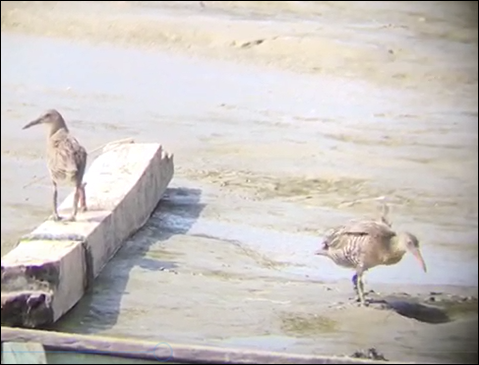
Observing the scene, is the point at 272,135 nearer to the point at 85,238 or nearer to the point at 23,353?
the point at 85,238

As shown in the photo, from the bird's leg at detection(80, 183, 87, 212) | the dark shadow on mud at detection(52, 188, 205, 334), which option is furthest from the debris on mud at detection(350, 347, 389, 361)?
the bird's leg at detection(80, 183, 87, 212)

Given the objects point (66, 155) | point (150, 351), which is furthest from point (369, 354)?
point (66, 155)

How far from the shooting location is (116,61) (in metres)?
2.40

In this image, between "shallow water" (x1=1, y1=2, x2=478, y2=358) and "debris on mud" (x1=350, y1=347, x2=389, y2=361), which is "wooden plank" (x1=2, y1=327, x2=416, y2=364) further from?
"shallow water" (x1=1, y1=2, x2=478, y2=358)

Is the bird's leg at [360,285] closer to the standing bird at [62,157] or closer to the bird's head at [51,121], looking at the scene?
the standing bird at [62,157]

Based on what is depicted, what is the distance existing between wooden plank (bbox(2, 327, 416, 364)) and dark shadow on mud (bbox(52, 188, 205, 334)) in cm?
4

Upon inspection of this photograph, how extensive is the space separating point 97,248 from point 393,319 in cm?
78

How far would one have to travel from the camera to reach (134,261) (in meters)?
2.38

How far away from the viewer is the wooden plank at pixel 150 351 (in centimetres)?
228

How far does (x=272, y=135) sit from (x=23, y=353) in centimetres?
83

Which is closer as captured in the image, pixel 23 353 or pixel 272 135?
pixel 23 353

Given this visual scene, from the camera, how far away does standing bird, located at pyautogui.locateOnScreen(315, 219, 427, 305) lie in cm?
235

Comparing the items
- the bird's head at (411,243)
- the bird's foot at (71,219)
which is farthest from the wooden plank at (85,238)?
the bird's head at (411,243)

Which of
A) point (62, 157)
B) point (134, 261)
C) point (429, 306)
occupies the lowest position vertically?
point (429, 306)
